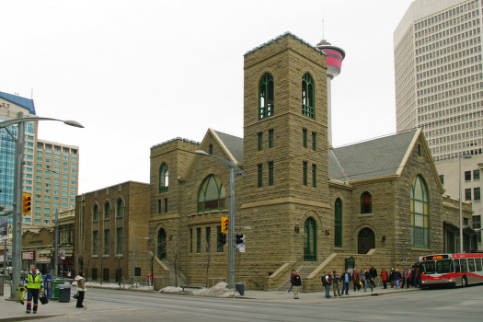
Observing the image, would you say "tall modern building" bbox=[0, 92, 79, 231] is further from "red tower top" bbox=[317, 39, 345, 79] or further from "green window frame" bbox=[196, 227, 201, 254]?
"green window frame" bbox=[196, 227, 201, 254]

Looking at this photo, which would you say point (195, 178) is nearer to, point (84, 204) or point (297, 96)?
point (297, 96)

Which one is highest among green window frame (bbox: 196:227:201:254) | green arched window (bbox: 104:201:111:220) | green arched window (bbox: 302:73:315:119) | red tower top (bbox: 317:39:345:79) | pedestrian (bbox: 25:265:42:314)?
red tower top (bbox: 317:39:345:79)

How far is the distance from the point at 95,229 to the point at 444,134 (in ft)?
426

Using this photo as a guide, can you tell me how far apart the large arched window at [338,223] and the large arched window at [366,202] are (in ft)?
6.41

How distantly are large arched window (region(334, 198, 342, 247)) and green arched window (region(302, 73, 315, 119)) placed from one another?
7.50 metres

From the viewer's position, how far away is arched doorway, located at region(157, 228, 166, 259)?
169 ft

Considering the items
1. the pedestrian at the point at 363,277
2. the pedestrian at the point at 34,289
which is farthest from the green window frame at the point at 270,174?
the pedestrian at the point at 34,289

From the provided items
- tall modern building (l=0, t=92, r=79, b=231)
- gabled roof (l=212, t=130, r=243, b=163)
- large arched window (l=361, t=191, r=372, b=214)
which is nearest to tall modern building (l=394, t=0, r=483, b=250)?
tall modern building (l=0, t=92, r=79, b=231)

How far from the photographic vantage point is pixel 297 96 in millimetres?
40656

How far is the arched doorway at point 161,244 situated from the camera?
169 feet

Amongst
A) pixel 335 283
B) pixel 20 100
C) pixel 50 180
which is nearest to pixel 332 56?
pixel 20 100

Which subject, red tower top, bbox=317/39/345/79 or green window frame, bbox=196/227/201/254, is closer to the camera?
green window frame, bbox=196/227/201/254

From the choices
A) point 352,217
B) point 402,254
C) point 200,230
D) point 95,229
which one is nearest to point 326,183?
point 352,217

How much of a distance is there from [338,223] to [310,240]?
5.40 metres
